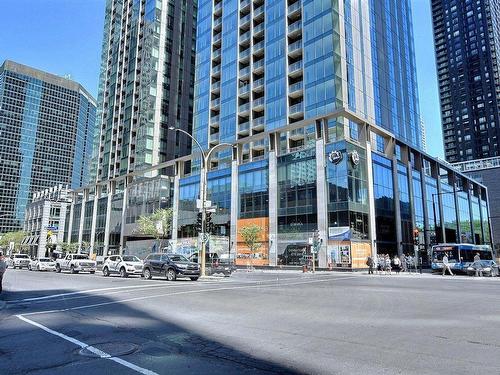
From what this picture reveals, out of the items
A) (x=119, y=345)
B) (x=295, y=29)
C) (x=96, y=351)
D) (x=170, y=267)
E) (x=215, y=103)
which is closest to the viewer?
(x=96, y=351)

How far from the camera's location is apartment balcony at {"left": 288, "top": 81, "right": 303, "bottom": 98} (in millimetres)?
58125

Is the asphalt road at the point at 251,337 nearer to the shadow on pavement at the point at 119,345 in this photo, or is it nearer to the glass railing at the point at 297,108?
the shadow on pavement at the point at 119,345

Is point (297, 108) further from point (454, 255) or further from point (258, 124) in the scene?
point (454, 255)

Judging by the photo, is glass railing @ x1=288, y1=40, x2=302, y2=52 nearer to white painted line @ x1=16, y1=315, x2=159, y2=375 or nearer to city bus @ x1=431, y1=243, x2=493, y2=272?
city bus @ x1=431, y1=243, x2=493, y2=272

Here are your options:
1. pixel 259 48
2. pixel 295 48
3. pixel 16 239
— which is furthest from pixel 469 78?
pixel 16 239

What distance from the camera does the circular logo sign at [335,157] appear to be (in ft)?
146

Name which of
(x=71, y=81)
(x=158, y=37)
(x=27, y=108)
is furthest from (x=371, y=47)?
(x=71, y=81)

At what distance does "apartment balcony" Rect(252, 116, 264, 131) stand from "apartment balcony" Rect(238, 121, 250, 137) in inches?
54.3

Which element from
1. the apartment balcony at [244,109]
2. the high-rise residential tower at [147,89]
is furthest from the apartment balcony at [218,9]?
the apartment balcony at [244,109]

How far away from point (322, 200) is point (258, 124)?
22.1 meters

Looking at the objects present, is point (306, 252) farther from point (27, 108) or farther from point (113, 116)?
point (27, 108)

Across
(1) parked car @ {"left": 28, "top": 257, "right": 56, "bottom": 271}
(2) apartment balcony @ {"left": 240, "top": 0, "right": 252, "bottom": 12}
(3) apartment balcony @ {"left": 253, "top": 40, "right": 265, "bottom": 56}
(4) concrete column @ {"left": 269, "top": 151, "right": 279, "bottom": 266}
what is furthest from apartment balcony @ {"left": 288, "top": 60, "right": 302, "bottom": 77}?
(1) parked car @ {"left": 28, "top": 257, "right": 56, "bottom": 271}

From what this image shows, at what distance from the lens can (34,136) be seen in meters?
142

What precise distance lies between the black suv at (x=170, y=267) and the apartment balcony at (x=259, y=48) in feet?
158
